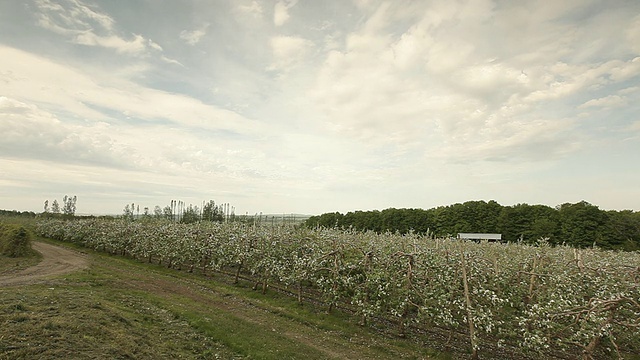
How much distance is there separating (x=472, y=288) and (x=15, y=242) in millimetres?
43448

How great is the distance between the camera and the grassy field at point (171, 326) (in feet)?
29.5

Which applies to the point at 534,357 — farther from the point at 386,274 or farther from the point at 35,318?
the point at 35,318

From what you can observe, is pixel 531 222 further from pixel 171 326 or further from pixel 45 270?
pixel 45 270

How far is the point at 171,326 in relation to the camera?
13609mm

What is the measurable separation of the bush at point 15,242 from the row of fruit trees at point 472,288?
21596 millimetres

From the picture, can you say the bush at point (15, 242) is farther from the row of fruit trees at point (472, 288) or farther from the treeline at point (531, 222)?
the treeline at point (531, 222)

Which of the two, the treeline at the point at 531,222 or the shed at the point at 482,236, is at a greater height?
the treeline at the point at 531,222

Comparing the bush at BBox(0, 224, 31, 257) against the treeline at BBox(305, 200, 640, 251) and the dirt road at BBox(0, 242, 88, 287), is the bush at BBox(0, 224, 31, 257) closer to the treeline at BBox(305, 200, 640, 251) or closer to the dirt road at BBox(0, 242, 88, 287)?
the dirt road at BBox(0, 242, 88, 287)

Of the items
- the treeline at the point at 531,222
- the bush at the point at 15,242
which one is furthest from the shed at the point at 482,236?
the bush at the point at 15,242

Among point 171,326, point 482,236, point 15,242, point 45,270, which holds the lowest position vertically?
point 171,326

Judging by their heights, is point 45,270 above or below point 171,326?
above

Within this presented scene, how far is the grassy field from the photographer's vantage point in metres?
9.00

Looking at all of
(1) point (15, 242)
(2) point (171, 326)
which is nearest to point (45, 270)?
(1) point (15, 242)

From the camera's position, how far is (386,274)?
15.4 m
